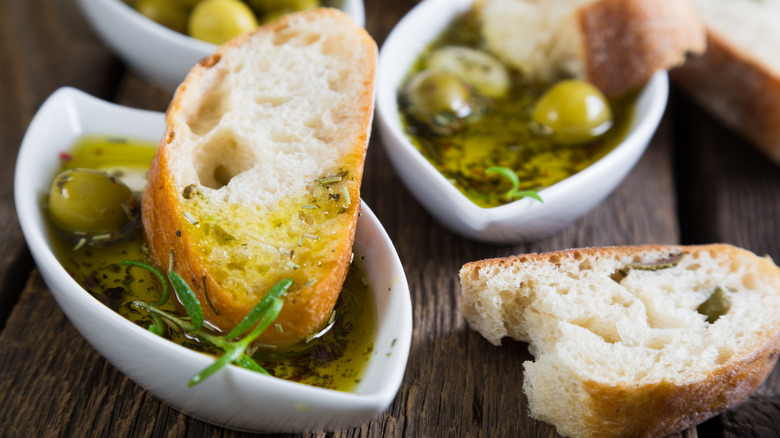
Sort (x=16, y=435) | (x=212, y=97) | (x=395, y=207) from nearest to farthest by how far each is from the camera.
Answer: (x=16, y=435), (x=212, y=97), (x=395, y=207)

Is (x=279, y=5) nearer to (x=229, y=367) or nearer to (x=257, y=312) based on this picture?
(x=257, y=312)

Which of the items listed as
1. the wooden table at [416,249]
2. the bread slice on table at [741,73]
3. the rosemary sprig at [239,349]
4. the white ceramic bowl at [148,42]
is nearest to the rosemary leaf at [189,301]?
the rosemary sprig at [239,349]

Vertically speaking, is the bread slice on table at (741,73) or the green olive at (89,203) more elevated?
the green olive at (89,203)

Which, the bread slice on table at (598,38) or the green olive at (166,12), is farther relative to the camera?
the green olive at (166,12)

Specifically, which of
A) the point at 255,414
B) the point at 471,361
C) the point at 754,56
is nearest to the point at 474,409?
the point at 471,361

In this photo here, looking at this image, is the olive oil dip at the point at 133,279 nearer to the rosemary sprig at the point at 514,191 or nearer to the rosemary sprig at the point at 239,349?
the rosemary sprig at the point at 239,349

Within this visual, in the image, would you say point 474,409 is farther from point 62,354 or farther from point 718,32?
point 718,32
